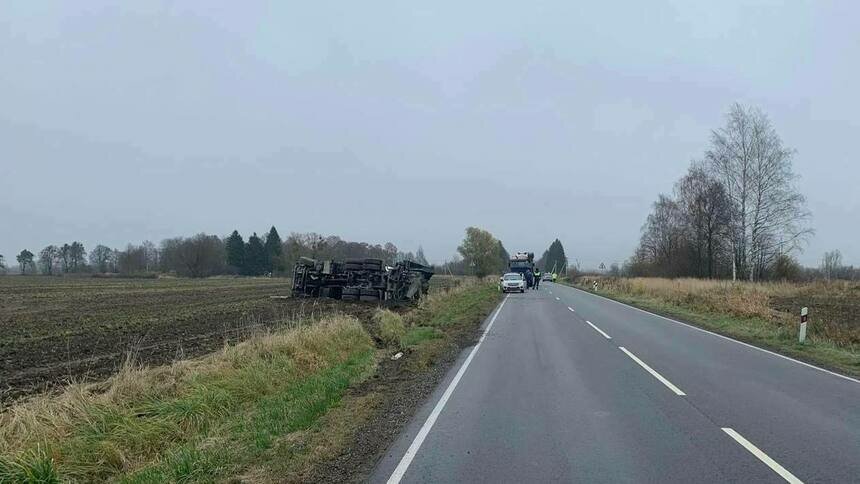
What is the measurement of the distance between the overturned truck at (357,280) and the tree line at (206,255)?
259 feet

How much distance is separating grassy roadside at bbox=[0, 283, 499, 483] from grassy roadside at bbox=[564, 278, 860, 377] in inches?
366

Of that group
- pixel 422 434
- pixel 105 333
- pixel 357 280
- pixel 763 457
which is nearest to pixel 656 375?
pixel 763 457

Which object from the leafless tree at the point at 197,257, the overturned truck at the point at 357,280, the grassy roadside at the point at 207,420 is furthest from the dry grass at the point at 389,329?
the leafless tree at the point at 197,257

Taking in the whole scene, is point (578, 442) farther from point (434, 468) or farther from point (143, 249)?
point (143, 249)

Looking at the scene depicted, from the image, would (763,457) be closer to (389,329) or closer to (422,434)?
(422,434)

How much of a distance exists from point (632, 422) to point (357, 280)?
27.2 meters

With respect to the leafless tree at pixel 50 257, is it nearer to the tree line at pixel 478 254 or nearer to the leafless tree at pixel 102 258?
the leafless tree at pixel 102 258

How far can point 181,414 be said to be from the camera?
9172 mm

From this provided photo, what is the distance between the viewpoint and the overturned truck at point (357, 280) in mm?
33969

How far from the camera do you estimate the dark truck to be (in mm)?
64062

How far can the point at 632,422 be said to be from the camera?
784cm

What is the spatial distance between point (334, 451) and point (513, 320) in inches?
744

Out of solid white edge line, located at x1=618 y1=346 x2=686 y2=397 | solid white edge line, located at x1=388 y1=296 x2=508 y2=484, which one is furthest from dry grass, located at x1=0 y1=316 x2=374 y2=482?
solid white edge line, located at x1=618 y1=346 x2=686 y2=397

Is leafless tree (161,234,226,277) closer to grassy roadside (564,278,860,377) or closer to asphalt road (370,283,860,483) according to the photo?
grassy roadside (564,278,860,377)
